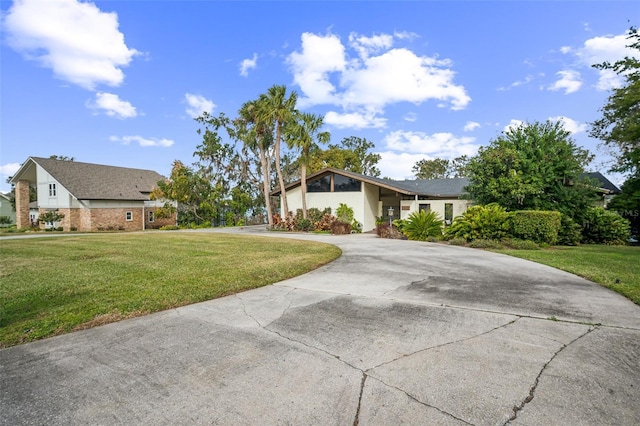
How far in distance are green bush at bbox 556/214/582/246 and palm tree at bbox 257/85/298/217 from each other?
16959mm

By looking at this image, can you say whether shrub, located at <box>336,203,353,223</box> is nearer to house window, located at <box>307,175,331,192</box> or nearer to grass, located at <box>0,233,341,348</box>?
house window, located at <box>307,175,331,192</box>

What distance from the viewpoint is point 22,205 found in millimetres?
27969

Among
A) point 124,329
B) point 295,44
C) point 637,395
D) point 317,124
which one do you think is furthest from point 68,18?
point 317,124

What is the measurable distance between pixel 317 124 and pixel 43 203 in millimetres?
25513

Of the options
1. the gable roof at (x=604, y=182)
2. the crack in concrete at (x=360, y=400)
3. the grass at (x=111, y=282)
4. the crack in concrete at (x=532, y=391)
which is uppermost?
the gable roof at (x=604, y=182)

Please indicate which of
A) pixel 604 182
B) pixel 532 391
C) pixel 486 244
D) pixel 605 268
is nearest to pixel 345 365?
pixel 532 391

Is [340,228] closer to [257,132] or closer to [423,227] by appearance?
[423,227]

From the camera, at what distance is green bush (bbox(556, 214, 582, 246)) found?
45.4ft

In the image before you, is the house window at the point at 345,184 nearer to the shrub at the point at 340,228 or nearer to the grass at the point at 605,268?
the shrub at the point at 340,228

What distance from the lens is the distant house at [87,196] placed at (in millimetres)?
25453

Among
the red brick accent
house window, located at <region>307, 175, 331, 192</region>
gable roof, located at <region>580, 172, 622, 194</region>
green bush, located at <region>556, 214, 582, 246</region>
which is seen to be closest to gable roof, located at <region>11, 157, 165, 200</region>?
the red brick accent

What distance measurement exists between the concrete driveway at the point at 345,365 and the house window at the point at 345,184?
1664cm

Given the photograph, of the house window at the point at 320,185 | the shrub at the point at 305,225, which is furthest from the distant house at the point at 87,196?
the house window at the point at 320,185

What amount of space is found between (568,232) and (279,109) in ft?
63.4
